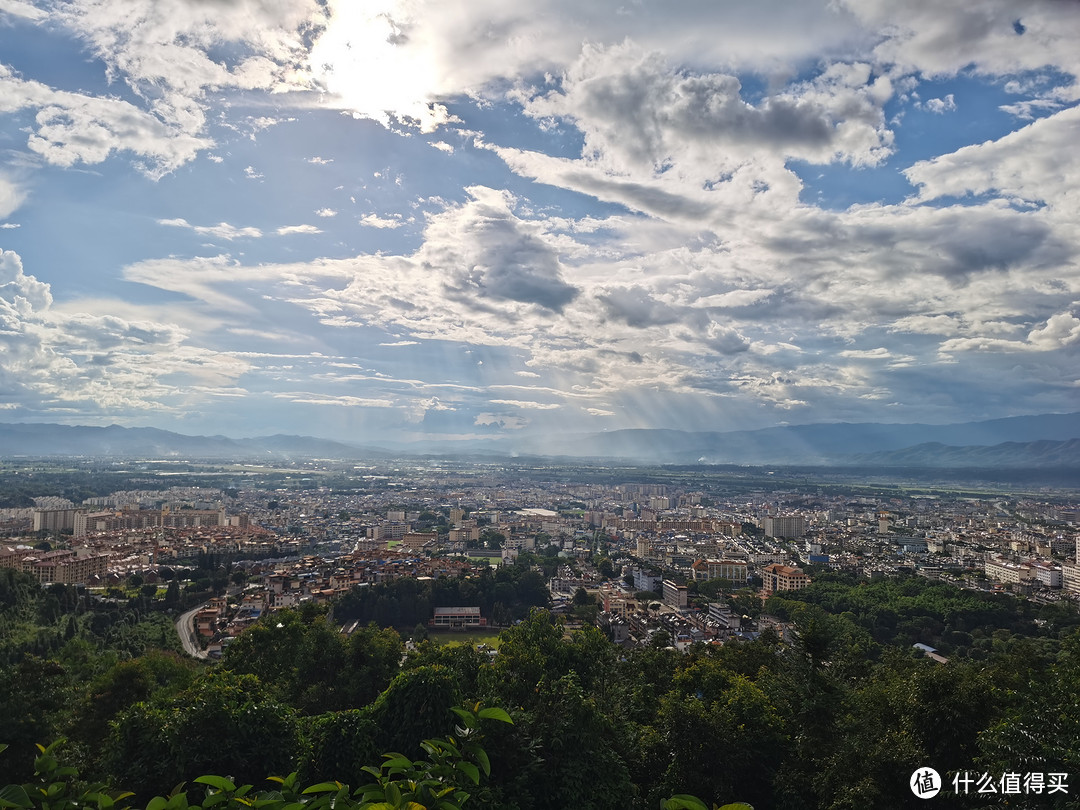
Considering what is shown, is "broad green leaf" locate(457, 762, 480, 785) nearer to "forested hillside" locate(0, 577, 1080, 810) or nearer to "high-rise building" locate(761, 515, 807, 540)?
"forested hillside" locate(0, 577, 1080, 810)

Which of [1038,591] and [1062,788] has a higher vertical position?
[1062,788]

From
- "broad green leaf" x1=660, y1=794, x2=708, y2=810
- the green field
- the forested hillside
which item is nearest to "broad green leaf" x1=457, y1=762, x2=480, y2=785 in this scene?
"broad green leaf" x1=660, y1=794, x2=708, y2=810

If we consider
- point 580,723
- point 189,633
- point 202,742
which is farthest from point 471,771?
point 189,633

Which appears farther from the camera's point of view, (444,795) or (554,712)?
(554,712)

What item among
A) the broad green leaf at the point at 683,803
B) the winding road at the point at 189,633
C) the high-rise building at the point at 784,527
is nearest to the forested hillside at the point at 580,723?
the broad green leaf at the point at 683,803

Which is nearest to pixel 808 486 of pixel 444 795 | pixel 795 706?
pixel 795 706

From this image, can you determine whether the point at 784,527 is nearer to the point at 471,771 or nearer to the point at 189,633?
the point at 189,633

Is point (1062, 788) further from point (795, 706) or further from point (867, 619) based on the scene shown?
point (867, 619)

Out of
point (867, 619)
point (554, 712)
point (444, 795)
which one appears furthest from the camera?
point (867, 619)

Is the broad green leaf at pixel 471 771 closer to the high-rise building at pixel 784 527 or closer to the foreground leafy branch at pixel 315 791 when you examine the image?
the foreground leafy branch at pixel 315 791

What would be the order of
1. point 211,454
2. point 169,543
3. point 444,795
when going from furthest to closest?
point 211,454, point 169,543, point 444,795
